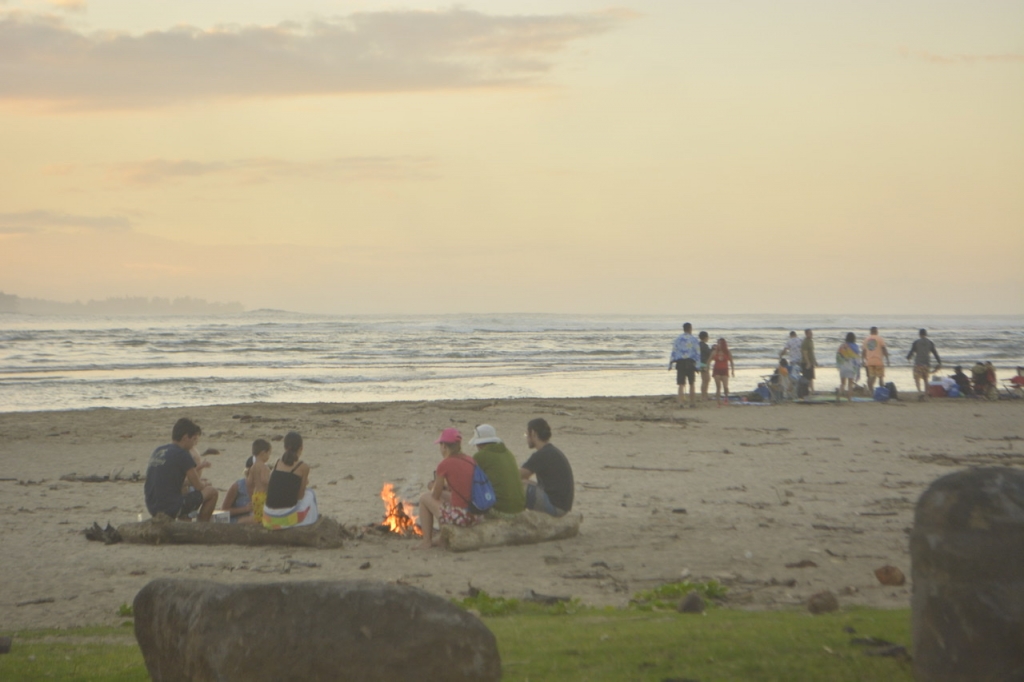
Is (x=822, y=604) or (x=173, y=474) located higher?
(x=173, y=474)

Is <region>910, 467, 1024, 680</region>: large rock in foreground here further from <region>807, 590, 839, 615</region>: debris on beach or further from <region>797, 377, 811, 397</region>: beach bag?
<region>797, 377, 811, 397</region>: beach bag

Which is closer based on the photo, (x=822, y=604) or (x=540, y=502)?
(x=822, y=604)

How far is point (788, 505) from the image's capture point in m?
11.6

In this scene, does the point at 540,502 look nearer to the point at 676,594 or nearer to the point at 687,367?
the point at 676,594

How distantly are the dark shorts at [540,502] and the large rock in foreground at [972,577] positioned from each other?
6370mm

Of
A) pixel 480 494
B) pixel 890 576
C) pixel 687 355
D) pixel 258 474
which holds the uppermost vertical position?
pixel 687 355

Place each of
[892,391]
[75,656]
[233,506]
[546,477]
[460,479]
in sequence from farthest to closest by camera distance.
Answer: [892,391] < [233,506] < [546,477] < [460,479] < [75,656]

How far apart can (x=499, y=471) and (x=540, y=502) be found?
0.72 m

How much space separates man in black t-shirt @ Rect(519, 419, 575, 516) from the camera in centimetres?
1049

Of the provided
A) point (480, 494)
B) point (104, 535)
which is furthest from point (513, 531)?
point (104, 535)

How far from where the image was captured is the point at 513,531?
9.99m

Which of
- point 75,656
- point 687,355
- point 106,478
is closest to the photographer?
point 75,656

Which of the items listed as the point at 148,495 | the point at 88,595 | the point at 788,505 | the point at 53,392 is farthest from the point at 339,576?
the point at 53,392

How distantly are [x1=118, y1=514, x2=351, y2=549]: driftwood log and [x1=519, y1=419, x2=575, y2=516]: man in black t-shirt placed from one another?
2.15 m
